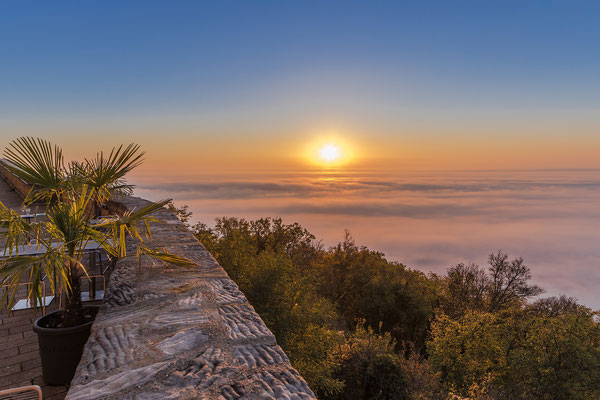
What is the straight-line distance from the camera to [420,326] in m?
24.9

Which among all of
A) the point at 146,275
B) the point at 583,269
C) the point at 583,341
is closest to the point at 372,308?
the point at 583,341

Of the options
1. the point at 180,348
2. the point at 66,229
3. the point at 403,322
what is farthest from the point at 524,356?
the point at 66,229

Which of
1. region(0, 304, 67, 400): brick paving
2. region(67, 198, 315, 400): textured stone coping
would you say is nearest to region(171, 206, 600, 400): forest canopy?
region(0, 304, 67, 400): brick paving

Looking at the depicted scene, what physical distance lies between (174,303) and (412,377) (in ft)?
53.5

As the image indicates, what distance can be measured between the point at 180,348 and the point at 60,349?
160cm

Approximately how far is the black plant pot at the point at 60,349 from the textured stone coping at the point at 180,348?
1.66ft

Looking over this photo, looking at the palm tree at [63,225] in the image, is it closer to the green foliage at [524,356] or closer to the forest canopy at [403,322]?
the forest canopy at [403,322]

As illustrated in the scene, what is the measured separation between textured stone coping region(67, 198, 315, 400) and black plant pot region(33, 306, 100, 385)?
50 centimetres

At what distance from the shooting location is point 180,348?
1691 millimetres

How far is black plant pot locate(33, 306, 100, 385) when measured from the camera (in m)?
2.50

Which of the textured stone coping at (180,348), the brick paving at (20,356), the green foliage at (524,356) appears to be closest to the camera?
the textured stone coping at (180,348)

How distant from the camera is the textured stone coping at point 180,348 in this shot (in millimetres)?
1385

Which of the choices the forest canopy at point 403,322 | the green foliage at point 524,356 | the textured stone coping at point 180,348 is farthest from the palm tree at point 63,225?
the green foliage at point 524,356

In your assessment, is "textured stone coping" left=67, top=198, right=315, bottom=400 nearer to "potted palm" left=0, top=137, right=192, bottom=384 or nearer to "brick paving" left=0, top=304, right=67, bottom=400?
"potted palm" left=0, top=137, right=192, bottom=384
